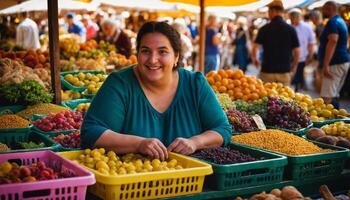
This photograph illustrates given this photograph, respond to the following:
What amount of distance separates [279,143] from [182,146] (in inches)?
35.0

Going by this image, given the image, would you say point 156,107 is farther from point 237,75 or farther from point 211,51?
point 211,51

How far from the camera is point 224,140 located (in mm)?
3748

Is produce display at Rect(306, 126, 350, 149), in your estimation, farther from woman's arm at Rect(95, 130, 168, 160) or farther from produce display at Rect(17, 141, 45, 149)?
produce display at Rect(17, 141, 45, 149)

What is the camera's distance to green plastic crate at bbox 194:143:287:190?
328cm

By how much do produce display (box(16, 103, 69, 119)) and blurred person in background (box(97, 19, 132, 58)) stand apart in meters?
5.78

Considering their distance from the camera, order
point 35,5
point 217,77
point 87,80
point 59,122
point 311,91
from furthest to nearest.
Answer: point 311,91, point 35,5, point 87,80, point 217,77, point 59,122

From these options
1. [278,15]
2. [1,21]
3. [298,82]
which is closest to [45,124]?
[278,15]

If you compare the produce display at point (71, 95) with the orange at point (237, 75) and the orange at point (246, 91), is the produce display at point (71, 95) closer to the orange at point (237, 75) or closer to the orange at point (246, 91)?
the orange at point (237, 75)

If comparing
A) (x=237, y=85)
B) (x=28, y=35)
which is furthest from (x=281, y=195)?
(x=28, y=35)

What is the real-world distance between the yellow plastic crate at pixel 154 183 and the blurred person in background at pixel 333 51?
6.29 meters

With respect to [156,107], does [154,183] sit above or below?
below

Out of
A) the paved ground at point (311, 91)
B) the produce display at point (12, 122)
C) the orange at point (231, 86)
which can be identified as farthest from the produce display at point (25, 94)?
the paved ground at point (311, 91)

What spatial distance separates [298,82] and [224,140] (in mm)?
10243

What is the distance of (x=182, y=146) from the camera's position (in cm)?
341
